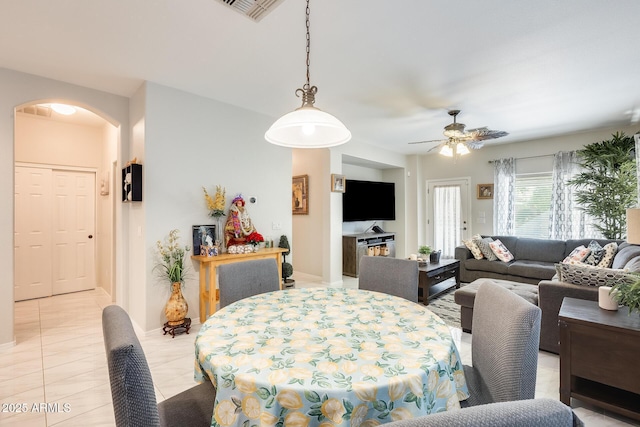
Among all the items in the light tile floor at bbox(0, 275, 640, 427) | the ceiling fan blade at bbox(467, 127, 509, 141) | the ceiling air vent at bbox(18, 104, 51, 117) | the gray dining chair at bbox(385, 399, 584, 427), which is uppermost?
the ceiling air vent at bbox(18, 104, 51, 117)

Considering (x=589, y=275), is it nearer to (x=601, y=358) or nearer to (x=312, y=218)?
(x=601, y=358)

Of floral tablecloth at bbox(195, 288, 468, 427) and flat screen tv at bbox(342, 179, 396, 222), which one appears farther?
flat screen tv at bbox(342, 179, 396, 222)

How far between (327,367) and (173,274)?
2.57m

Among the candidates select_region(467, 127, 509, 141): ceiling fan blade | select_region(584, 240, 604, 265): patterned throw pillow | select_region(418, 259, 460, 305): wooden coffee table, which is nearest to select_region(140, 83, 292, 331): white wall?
select_region(418, 259, 460, 305): wooden coffee table

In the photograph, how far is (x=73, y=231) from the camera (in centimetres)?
470

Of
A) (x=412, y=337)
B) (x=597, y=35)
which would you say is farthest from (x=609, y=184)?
(x=412, y=337)

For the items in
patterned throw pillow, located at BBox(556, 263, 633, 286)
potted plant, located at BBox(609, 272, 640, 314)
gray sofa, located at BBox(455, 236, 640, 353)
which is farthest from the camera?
gray sofa, located at BBox(455, 236, 640, 353)

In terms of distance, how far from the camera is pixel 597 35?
2.24m

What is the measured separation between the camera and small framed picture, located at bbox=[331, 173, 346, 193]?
5.14 meters

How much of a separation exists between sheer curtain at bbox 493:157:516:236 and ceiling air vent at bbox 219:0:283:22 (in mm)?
5541

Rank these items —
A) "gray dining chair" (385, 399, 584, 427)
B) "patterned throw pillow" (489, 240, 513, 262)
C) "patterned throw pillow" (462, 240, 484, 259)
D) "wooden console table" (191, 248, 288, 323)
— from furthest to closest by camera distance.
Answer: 1. "patterned throw pillow" (462, 240, 484, 259)
2. "patterned throw pillow" (489, 240, 513, 262)
3. "wooden console table" (191, 248, 288, 323)
4. "gray dining chair" (385, 399, 584, 427)

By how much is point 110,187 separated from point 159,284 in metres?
2.09

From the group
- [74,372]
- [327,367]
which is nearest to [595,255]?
[327,367]

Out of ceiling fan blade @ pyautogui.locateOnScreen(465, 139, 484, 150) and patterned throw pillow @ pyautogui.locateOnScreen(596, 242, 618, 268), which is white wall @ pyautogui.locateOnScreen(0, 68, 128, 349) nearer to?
ceiling fan blade @ pyautogui.locateOnScreen(465, 139, 484, 150)
